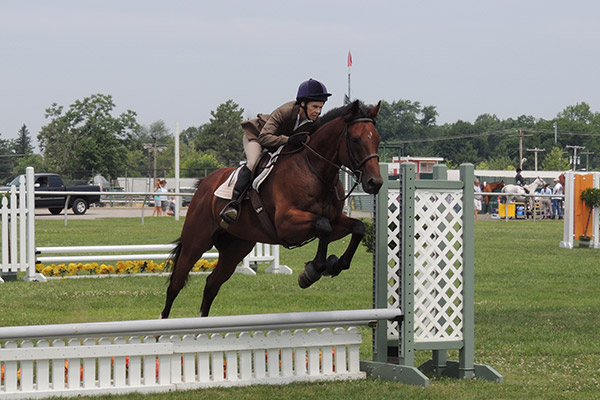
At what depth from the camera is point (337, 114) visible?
6.04 metres

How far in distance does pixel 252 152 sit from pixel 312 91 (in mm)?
803

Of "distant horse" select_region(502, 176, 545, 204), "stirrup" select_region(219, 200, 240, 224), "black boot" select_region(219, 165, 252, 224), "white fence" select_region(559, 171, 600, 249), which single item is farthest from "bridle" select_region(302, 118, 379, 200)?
"distant horse" select_region(502, 176, 545, 204)

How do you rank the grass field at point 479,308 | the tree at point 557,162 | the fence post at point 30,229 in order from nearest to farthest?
the grass field at point 479,308, the fence post at point 30,229, the tree at point 557,162

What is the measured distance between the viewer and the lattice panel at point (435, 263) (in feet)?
18.4

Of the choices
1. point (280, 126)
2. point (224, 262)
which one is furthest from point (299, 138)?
point (224, 262)

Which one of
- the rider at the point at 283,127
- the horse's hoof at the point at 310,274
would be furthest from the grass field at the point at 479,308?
the rider at the point at 283,127

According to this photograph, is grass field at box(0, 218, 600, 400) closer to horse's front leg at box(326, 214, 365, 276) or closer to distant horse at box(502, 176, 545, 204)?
horse's front leg at box(326, 214, 365, 276)

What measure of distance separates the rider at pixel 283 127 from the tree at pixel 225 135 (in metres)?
66.7

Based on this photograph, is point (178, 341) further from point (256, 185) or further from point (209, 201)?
point (209, 201)

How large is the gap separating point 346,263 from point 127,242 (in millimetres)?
13632

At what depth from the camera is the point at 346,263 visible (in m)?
5.66

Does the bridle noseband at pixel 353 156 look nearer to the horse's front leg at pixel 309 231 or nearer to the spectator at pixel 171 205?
the horse's front leg at pixel 309 231

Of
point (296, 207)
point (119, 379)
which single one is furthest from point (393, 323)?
point (119, 379)

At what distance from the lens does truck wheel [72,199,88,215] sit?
108 ft
